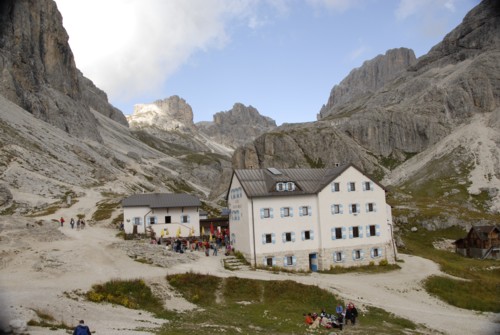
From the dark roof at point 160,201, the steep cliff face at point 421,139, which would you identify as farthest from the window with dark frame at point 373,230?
the steep cliff face at point 421,139

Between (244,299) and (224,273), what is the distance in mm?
6289

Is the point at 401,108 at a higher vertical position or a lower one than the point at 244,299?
higher

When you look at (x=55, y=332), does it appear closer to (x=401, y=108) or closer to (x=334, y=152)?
(x=334, y=152)

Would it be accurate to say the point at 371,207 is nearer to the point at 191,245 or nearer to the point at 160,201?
the point at 191,245

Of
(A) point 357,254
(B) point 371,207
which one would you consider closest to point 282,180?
(B) point 371,207

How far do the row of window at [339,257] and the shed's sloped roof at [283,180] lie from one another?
8.26 metres

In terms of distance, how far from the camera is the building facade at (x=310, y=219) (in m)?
50.6

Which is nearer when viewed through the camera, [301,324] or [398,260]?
[301,324]

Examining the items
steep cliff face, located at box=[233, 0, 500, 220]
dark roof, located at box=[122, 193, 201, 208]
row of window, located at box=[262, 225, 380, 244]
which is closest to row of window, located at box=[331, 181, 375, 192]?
row of window, located at box=[262, 225, 380, 244]

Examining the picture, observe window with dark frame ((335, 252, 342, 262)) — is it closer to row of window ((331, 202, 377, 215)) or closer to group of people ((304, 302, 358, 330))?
row of window ((331, 202, 377, 215))

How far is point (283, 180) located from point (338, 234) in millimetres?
10443

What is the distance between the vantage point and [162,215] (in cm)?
6219

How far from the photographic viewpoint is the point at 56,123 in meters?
182

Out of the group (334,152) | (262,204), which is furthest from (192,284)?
(334,152)
